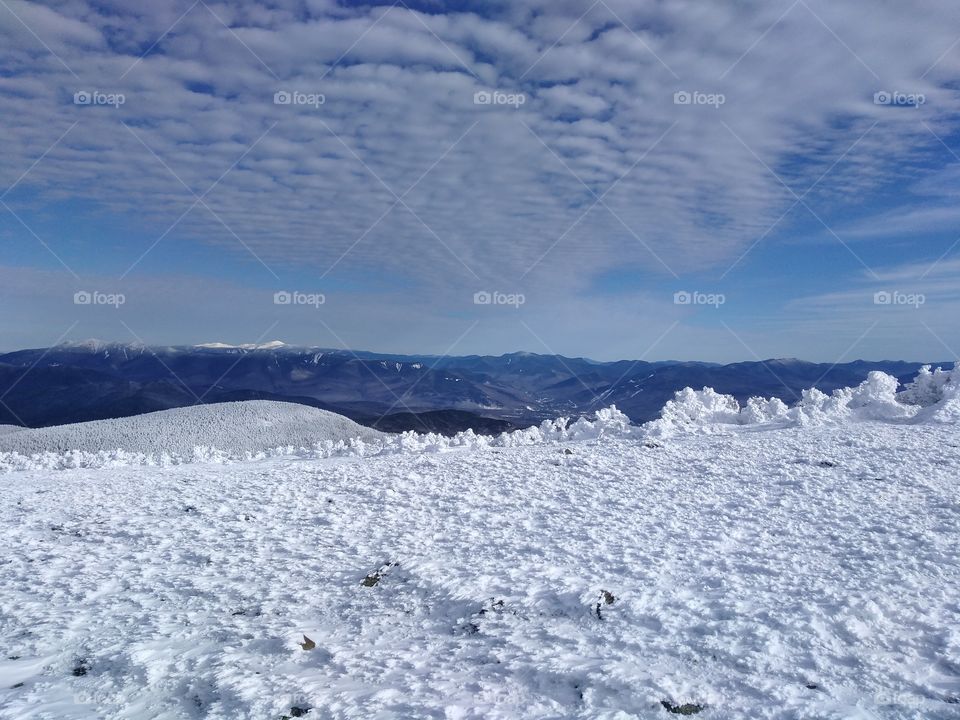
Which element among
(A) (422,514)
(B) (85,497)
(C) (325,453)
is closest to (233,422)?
(C) (325,453)

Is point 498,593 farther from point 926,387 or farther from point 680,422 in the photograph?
point 926,387

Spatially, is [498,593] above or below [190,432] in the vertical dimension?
below

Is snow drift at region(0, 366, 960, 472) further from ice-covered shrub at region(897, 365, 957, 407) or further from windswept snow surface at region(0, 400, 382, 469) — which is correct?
windswept snow surface at region(0, 400, 382, 469)

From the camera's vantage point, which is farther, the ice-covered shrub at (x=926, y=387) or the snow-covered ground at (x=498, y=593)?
the ice-covered shrub at (x=926, y=387)

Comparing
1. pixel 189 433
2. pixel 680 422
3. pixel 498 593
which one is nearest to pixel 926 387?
A: pixel 680 422

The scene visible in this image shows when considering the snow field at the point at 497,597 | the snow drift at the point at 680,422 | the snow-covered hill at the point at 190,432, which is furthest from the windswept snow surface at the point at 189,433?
the snow field at the point at 497,597

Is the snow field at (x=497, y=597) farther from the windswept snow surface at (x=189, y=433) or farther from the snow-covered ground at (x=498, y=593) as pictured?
Answer: the windswept snow surface at (x=189, y=433)
